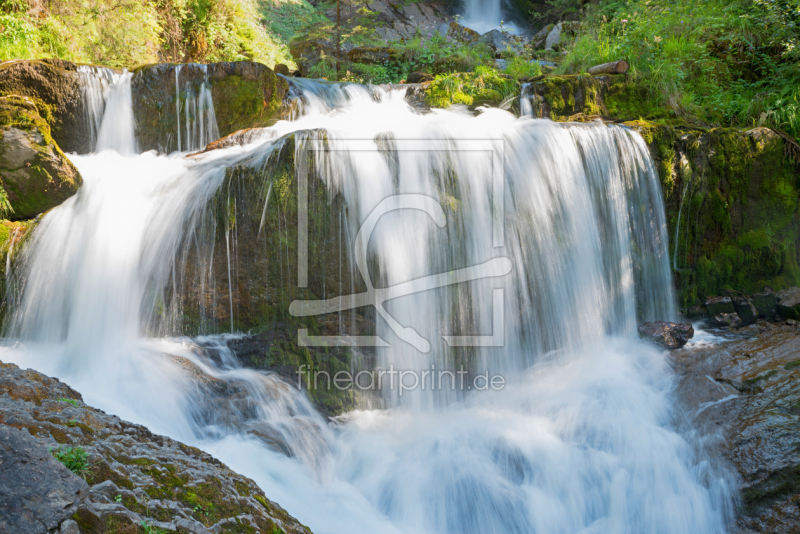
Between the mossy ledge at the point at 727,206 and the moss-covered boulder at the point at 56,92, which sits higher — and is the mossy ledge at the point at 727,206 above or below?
below

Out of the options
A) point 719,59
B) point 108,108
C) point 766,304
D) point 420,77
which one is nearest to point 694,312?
point 766,304

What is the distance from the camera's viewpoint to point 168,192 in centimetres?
485

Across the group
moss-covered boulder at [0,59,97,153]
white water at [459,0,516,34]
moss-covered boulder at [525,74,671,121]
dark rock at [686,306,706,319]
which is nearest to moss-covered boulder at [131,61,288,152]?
moss-covered boulder at [0,59,97,153]

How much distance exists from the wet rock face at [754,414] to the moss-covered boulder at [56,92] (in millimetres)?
7774

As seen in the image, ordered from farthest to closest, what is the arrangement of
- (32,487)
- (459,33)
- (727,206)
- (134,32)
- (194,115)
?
(459,33) < (134,32) < (194,115) < (727,206) < (32,487)

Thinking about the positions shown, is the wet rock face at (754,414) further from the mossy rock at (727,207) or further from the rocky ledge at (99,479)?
the rocky ledge at (99,479)

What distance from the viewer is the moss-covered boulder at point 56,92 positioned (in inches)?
242

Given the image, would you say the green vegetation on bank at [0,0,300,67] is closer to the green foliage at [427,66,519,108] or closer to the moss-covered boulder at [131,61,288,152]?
the moss-covered boulder at [131,61,288,152]

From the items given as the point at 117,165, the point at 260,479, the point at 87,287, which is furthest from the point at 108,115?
the point at 260,479

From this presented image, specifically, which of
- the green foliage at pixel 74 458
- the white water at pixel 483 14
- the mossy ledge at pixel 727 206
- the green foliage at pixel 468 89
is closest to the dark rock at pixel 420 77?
the green foliage at pixel 468 89

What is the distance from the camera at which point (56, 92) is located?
6461 millimetres

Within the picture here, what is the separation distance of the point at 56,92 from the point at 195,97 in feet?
5.58

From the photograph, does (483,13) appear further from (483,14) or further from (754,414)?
(754,414)

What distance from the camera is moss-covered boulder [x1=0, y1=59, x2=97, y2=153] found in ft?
20.2
